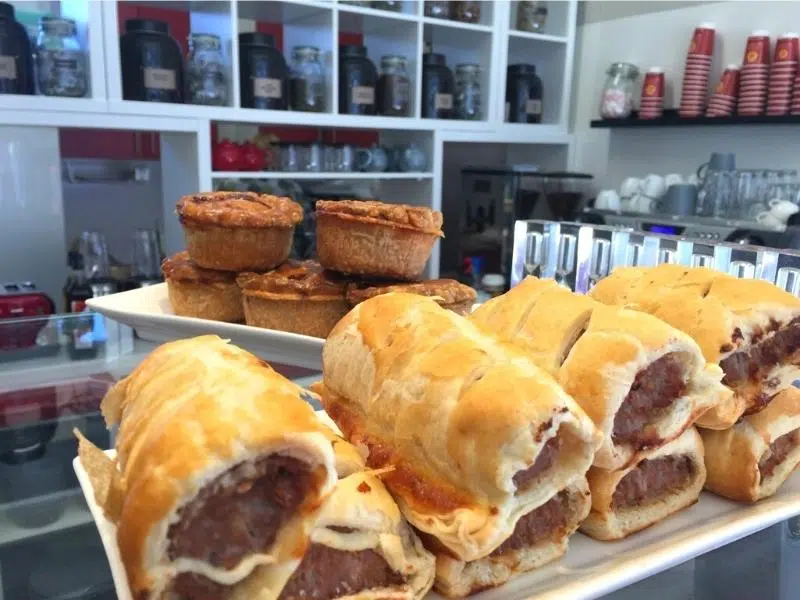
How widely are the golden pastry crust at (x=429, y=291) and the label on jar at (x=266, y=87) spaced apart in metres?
1.38

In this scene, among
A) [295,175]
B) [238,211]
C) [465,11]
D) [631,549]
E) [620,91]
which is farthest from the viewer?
[620,91]

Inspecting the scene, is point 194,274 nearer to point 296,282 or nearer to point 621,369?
point 296,282

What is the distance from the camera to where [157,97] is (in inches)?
87.7

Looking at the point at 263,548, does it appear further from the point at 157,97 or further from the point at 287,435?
the point at 157,97

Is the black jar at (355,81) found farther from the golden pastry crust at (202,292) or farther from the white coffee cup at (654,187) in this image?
the golden pastry crust at (202,292)

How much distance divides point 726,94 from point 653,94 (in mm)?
345

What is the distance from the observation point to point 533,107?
330cm

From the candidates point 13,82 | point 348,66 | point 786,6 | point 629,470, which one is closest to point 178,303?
point 629,470

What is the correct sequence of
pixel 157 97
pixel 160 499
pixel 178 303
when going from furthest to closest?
1. pixel 157 97
2. pixel 178 303
3. pixel 160 499

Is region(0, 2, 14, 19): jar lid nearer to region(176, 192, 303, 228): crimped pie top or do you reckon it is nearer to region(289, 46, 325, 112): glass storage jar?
region(289, 46, 325, 112): glass storage jar

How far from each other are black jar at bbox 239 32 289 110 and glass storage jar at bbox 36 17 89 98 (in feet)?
1.72

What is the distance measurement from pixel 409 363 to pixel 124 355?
776 mm

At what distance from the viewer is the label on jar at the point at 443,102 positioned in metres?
2.89

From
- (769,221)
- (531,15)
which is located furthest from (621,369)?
(531,15)
